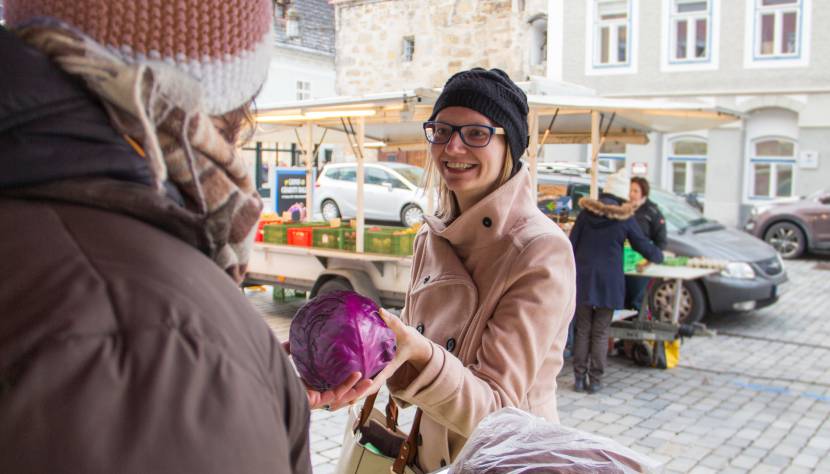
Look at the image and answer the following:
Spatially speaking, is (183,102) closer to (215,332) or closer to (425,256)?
(215,332)

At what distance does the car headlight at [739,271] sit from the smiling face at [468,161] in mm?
7778

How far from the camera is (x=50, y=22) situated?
2.78ft

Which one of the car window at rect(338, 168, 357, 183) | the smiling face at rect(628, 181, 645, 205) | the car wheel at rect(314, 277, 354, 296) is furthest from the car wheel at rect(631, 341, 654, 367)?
the car window at rect(338, 168, 357, 183)

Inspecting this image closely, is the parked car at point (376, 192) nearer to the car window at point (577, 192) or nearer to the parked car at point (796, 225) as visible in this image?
the car window at point (577, 192)

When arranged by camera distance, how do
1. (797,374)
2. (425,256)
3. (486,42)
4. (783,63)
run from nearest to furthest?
1. (425,256)
2. (797,374)
3. (486,42)
4. (783,63)

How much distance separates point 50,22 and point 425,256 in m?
1.66

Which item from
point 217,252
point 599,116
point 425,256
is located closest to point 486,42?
point 599,116

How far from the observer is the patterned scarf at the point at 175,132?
0.82 meters

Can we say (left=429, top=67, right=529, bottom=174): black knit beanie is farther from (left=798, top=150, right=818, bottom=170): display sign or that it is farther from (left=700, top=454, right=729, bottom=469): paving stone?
(left=798, top=150, right=818, bottom=170): display sign

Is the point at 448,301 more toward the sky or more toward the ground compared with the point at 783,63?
more toward the ground

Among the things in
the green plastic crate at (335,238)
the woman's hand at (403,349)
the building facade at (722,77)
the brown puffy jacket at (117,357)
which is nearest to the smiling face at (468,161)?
the woman's hand at (403,349)

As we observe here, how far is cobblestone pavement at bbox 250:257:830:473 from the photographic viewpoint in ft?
17.4

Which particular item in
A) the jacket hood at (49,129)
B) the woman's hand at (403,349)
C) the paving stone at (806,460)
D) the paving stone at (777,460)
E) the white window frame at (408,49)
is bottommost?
the paving stone at (777,460)

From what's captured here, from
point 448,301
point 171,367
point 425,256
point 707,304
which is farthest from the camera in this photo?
point 707,304
